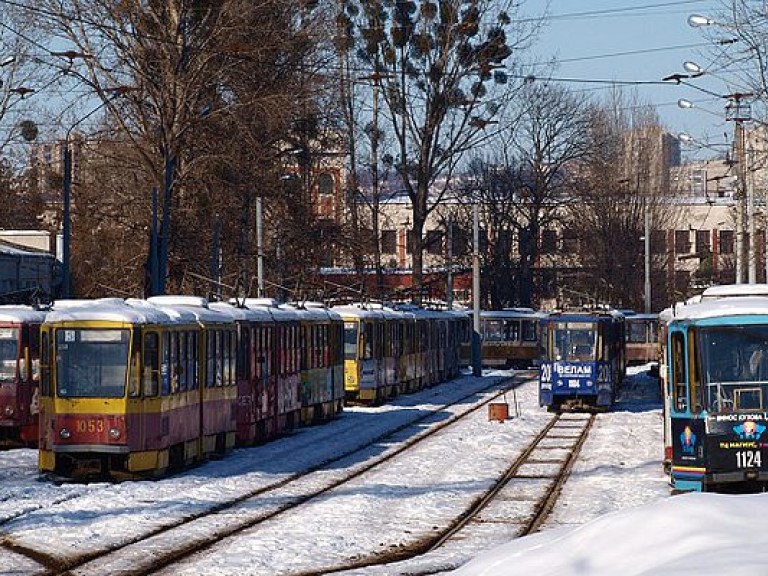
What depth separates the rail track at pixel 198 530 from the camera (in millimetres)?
15273

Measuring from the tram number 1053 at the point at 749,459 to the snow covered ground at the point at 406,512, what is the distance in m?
1.42

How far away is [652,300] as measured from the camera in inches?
3440

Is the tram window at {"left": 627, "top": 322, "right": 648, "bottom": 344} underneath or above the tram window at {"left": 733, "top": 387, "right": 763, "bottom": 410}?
above

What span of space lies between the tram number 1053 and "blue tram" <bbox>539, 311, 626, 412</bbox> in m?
21.1

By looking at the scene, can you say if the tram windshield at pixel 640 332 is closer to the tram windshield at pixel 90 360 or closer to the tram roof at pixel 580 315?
the tram roof at pixel 580 315

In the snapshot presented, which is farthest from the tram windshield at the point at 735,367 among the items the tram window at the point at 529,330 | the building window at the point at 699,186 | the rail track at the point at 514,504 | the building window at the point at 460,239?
the building window at the point at 699,186

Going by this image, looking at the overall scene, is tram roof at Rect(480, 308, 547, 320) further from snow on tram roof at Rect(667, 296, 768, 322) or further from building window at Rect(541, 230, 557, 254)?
snow on tram roof at Rect(667, 296, 768, 322)

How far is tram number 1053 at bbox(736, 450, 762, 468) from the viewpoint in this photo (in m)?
19.7

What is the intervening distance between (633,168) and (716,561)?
89874 millimetres

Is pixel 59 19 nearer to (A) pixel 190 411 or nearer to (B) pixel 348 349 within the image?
(B) pixel 348 349

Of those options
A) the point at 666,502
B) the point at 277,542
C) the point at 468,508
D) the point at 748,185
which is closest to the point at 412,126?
the point at 748,185

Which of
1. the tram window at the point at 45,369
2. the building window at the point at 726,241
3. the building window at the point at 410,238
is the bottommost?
the tram window at the point at 45,369

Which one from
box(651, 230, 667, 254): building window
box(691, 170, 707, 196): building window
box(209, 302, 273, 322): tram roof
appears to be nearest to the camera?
box(209, 302, 273, 322): tram roof

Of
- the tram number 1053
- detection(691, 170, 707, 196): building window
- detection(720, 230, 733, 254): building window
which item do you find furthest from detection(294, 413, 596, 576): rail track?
detection(691, 170, 707, 196): building window
